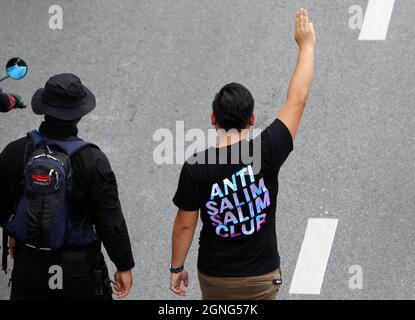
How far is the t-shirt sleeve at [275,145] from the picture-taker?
142 inches

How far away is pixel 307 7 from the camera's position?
23.8 ft

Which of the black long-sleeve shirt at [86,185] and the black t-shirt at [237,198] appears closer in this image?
the black t-shirt at [237,198]

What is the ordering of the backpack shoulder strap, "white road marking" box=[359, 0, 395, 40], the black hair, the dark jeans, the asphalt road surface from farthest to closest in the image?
1. "white road marking" box=[359, 0, 395, 40]
2. the asphalt road surface
3. the dark jeans
4. the backpack shoulder strap
5. the black hair

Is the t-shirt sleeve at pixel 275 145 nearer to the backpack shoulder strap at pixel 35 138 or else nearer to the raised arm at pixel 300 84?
the raised arm at pixel 300 84

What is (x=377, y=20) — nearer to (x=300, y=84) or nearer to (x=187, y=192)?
(x=300, y=84)

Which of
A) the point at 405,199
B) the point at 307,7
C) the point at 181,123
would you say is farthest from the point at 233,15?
the point at 405,199

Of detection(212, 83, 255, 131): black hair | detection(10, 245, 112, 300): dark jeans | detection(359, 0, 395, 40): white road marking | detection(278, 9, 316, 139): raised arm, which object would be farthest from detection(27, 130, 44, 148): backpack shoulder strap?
detection(359, 0, 395, 40): white road marking

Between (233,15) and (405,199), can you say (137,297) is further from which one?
(233,15)

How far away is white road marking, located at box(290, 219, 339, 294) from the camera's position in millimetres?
5398

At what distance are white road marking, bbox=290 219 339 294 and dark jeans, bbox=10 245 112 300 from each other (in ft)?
6.70

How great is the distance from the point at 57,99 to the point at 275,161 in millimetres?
1214

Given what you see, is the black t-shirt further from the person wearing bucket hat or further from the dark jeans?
the dark jeans

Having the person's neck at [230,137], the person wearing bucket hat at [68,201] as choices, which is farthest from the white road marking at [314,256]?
the person's neck at [230,137]

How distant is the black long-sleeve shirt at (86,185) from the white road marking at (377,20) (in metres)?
4.07
